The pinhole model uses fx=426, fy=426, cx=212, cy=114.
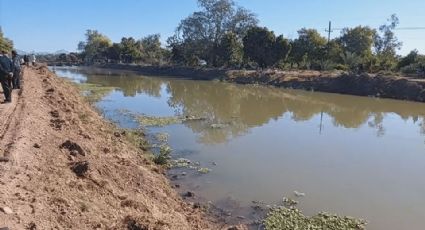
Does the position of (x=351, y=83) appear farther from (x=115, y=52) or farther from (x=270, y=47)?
(x=115, y=52)

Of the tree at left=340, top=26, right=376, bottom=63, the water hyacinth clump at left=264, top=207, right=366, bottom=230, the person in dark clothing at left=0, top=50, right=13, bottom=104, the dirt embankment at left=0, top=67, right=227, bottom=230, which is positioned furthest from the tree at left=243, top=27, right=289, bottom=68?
the water hyacinth clump at left=264, top=207, right=366, bottom=230

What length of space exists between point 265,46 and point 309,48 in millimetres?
6387

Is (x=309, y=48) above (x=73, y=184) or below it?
above

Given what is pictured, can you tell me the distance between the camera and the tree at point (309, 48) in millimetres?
56094

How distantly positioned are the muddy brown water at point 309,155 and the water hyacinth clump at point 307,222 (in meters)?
0.43

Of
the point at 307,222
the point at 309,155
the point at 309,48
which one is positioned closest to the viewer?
the point at 307,222

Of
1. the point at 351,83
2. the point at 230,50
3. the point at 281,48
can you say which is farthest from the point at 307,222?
the point at 230,50

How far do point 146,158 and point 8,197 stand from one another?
6.96 metres

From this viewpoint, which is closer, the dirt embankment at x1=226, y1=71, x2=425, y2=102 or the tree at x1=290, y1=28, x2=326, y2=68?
the dirt embankment at x1=226, y1=71, x2=425, y2=102

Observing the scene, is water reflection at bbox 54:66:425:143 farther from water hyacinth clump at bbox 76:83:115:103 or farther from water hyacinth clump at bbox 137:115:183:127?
water hyacinth clump at bbox 76:83:115:103

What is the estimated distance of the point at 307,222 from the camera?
854 centimetres

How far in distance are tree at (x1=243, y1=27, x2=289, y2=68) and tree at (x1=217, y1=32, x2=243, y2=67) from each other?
4.16 m

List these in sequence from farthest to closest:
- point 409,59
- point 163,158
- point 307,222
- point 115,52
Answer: point 115,52 → point 409,59 → point 163,158 → point 307,222

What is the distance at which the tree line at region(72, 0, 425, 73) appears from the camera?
165 ft
